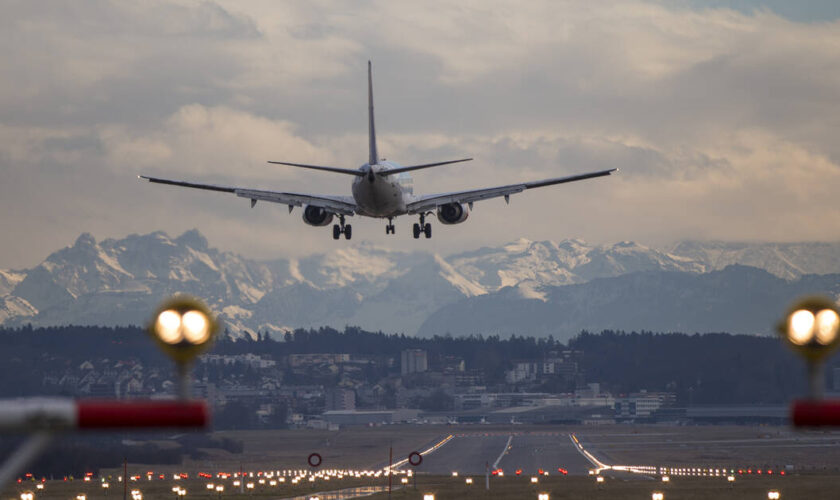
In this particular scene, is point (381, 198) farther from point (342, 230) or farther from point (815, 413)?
point (815, 413)

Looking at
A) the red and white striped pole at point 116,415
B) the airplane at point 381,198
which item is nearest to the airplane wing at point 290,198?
the airplane at point 381,198

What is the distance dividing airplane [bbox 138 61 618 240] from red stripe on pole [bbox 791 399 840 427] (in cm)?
8777

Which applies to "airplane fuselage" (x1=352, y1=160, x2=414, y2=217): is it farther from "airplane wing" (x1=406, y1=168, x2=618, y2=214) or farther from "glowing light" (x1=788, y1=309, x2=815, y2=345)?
"glowing light" (x1=788, y1=309, x2=815, y2=345)

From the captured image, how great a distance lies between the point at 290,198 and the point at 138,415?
335ft

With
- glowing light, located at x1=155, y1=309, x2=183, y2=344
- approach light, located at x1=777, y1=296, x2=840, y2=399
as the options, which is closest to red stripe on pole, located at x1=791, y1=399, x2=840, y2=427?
approach light, located at x1=777, y1=296, x2=840, y2=399

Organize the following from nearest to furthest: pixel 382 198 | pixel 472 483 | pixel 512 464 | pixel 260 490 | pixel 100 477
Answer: pixel 382 198 < pixel 260 490 < pixel 472 483 < pixel 100 477 < pixel 512 464

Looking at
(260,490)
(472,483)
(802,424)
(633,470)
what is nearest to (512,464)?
(633,470)

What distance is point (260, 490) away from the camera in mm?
133000

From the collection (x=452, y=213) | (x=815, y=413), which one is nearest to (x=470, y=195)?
(x=452, y=213)

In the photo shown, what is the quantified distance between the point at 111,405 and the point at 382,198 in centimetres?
9140

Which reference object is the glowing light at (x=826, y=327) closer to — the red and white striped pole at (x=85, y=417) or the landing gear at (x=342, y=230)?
the red and white striped pole at (x=85, y=417)

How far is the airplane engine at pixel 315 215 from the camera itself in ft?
365

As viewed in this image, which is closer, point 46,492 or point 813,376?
point 813,376

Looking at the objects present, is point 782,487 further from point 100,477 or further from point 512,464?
point 100,477
